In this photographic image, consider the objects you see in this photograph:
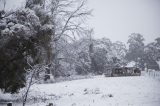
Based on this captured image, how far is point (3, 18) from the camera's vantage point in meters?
18.2

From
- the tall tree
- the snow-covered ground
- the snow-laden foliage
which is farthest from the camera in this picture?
the tall tree

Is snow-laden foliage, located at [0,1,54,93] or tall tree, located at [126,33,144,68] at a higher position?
tall tree, located at [126,33,144,68]

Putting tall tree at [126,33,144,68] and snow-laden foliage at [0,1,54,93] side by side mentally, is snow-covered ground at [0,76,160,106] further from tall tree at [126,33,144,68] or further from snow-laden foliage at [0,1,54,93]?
tall tree at [126,33,144,68]

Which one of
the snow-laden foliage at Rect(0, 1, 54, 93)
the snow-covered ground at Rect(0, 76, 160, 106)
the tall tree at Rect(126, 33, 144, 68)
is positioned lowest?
the snow-covered ground at Rect(0, 76, 160, 106)

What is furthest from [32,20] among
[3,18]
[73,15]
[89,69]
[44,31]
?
[89,69]

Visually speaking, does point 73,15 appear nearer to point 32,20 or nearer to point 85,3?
point 85,3

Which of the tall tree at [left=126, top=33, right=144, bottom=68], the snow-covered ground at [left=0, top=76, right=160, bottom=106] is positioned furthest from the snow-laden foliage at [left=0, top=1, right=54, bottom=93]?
the tall tree at [left=126, top=33, right=144, bottom=68]

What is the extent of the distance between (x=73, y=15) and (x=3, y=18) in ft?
72.8

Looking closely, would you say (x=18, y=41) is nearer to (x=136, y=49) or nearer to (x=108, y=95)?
(x=108, y=95)

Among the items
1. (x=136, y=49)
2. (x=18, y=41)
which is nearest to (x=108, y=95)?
(x=18, y=41)

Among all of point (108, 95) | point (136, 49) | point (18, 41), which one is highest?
point (136, 49)

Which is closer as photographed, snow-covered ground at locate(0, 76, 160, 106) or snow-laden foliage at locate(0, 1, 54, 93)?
snow-covered ground at locate(0, 76, 160, 106)

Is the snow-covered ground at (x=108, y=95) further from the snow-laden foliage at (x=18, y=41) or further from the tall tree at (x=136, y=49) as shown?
the tall tree at (x=136, y=49)

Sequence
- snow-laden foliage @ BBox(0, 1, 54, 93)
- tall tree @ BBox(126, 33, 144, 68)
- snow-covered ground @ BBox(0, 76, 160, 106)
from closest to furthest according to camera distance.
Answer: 1. snow-covered ground @ BBox(0, 76, 160, 106)
2. snow-laden foliage @ BBox(0, 1, 54, 93)
3. tall tree @ BBox(126, 33, 144, 68)
